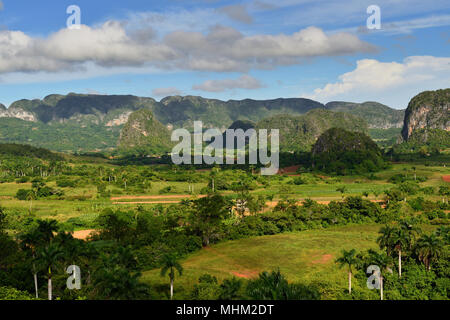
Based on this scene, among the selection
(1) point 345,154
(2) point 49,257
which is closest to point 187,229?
(2) point 49,257

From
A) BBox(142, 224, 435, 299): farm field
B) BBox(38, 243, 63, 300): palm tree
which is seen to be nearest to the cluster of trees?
BBox(142, 224, 435, 299): farm field

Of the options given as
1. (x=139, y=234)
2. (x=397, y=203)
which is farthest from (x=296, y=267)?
(x=397, y=203)

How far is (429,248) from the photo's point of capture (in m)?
40.3

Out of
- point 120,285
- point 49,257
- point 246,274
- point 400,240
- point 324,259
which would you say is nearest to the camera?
point 120,285

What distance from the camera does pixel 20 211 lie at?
76.7 meters

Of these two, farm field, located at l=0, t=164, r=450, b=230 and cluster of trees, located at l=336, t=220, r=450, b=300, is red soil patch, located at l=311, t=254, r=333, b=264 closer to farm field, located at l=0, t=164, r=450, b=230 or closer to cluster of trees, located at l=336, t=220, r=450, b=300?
cluster of trees, located at l=336, t=220, r=450, b=300

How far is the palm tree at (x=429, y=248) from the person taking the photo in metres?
40.2

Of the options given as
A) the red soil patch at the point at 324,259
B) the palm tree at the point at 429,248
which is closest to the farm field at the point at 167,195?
the red soil patch at the point at 324,259

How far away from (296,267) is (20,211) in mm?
58925

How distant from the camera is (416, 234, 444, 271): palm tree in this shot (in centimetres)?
4019

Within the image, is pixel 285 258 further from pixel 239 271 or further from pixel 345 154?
pixel 345 154

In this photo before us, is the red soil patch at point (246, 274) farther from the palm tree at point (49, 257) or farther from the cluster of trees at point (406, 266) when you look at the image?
the palm tree at point (49, 257)

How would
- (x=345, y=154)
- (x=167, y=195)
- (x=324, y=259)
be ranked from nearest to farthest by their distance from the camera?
(x=324, y=259), (x=167, y=195), (x=345, y=154)
